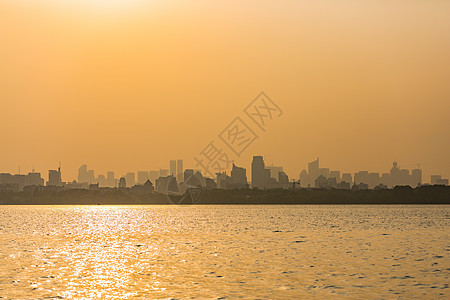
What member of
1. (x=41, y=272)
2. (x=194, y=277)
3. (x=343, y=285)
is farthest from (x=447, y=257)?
(x=41, y=272)

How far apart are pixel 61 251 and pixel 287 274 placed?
3755 centimetres

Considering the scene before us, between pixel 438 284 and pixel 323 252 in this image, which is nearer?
pixel 438 284

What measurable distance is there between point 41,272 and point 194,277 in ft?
48.8

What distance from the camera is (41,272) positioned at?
57094mm

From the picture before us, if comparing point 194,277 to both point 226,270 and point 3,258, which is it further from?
point 3,258

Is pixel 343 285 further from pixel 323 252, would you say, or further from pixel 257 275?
pixel 323 252

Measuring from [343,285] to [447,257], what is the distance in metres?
29.2

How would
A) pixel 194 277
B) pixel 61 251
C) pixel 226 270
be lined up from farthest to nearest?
pixel 61 251 < pixel 226 270 < pixel 194 277

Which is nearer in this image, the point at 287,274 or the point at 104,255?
the point at 287,274

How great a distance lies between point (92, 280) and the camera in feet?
170

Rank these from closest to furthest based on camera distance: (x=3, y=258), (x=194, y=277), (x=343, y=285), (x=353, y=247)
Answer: (x=343, y=285) < (x=194, y=277) < (x=3, y=258) < (x=353, y=247)

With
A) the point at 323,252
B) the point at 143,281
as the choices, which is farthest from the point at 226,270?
the point at 323,252

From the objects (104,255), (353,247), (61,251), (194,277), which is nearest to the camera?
(194,277)

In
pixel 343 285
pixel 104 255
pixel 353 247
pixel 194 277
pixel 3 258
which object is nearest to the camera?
pixel 343 285
